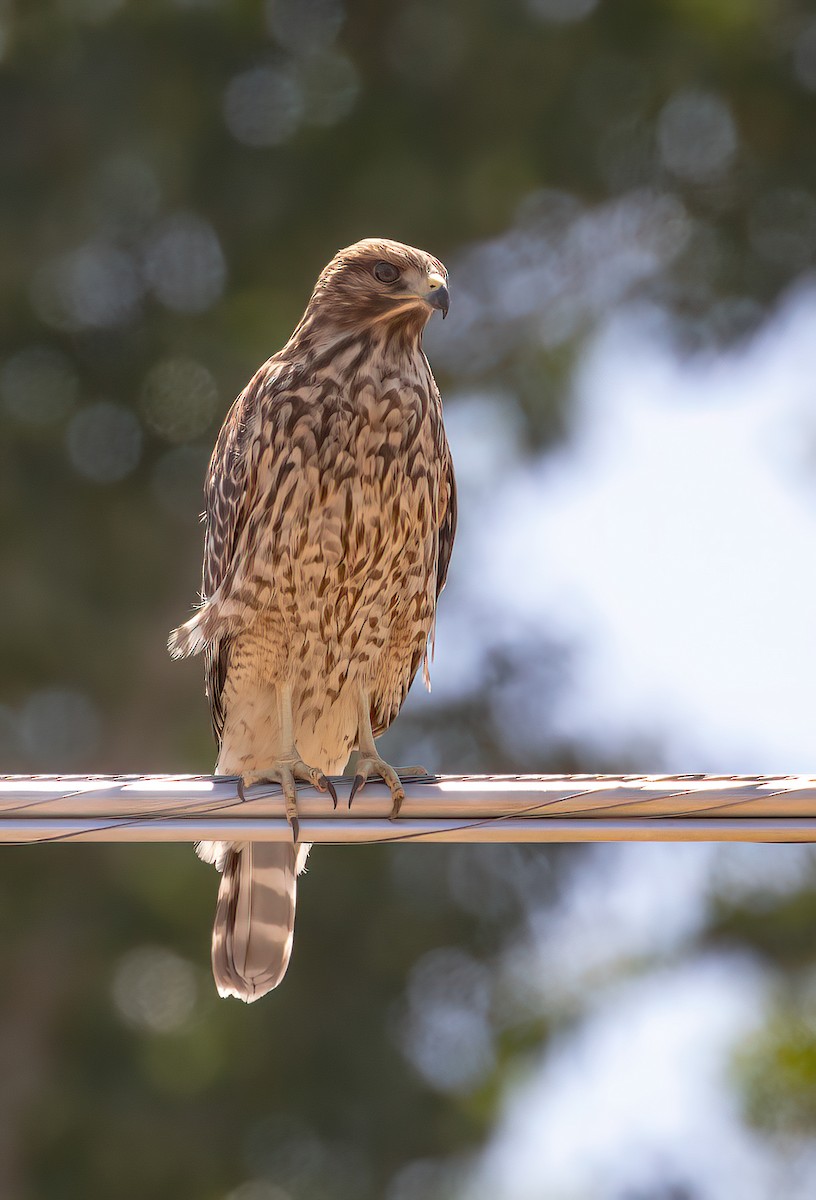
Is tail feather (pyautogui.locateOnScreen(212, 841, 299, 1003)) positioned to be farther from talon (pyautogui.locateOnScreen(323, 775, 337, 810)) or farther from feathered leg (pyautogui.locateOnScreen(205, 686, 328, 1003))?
talon (pyautogui.locateOnScreen(323, 775, 337, 810))

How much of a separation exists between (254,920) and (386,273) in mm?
1511

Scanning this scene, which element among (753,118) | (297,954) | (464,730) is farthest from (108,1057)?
(753,118)

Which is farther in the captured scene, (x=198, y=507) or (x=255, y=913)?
(x=198, y=507)

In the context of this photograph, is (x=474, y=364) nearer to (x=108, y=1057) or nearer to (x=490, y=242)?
(x=490, y=242)

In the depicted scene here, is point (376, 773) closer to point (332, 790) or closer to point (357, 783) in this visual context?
point (357, 783)

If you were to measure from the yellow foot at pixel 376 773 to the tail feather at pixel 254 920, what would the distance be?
1.57ft

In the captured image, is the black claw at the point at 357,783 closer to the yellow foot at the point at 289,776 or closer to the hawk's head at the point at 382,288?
the yellow foot at the point at 289,776

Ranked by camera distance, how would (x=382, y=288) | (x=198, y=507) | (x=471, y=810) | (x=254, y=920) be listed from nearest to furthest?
(x=471, y=810), (x=382, y=288), (x=254, y=920), (x=198, y=507)

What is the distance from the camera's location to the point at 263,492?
11.4ft

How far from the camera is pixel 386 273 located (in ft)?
11.8

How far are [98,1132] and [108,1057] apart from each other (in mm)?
361

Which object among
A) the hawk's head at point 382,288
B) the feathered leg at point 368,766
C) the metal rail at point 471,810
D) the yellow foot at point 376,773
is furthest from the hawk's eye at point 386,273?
the metal rail at point 471,810

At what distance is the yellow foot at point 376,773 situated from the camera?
2.85 m

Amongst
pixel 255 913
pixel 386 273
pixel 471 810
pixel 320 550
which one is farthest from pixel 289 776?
pixel 386 273
